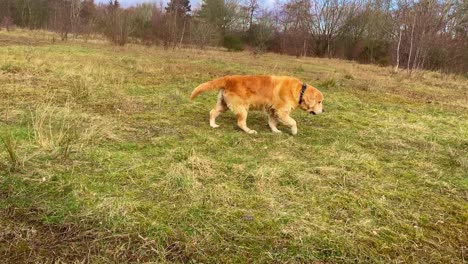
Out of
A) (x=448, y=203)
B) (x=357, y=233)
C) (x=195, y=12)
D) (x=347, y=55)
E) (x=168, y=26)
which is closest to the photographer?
(x=357, y=233)

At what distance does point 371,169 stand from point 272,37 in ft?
128

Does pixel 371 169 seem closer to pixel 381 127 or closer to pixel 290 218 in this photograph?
pixel 290 218

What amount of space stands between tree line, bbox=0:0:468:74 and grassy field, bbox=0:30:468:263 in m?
18.6

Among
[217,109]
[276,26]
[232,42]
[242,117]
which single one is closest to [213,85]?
[217,109]

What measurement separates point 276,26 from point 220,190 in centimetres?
4257

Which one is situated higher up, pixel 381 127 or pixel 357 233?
pixel 381 127

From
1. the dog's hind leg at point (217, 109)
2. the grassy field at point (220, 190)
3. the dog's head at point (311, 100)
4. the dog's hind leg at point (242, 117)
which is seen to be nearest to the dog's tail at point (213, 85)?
the dog's hind leg at point (217, 109)

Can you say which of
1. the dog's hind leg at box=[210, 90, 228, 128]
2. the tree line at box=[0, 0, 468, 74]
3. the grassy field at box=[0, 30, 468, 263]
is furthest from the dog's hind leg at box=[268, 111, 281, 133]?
the tree line at box=[0, 0, 468, 74]

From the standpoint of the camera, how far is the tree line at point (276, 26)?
82.8 ft

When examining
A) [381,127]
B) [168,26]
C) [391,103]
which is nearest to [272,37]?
[168,26]

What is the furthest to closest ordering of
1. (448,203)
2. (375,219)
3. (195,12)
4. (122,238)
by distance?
1. (195,12)
2. (448,203)
3. (375,219)
4. (122,238)

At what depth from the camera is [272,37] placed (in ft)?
137

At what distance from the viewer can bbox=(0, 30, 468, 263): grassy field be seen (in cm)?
283

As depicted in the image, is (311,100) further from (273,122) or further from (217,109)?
(217,109)
